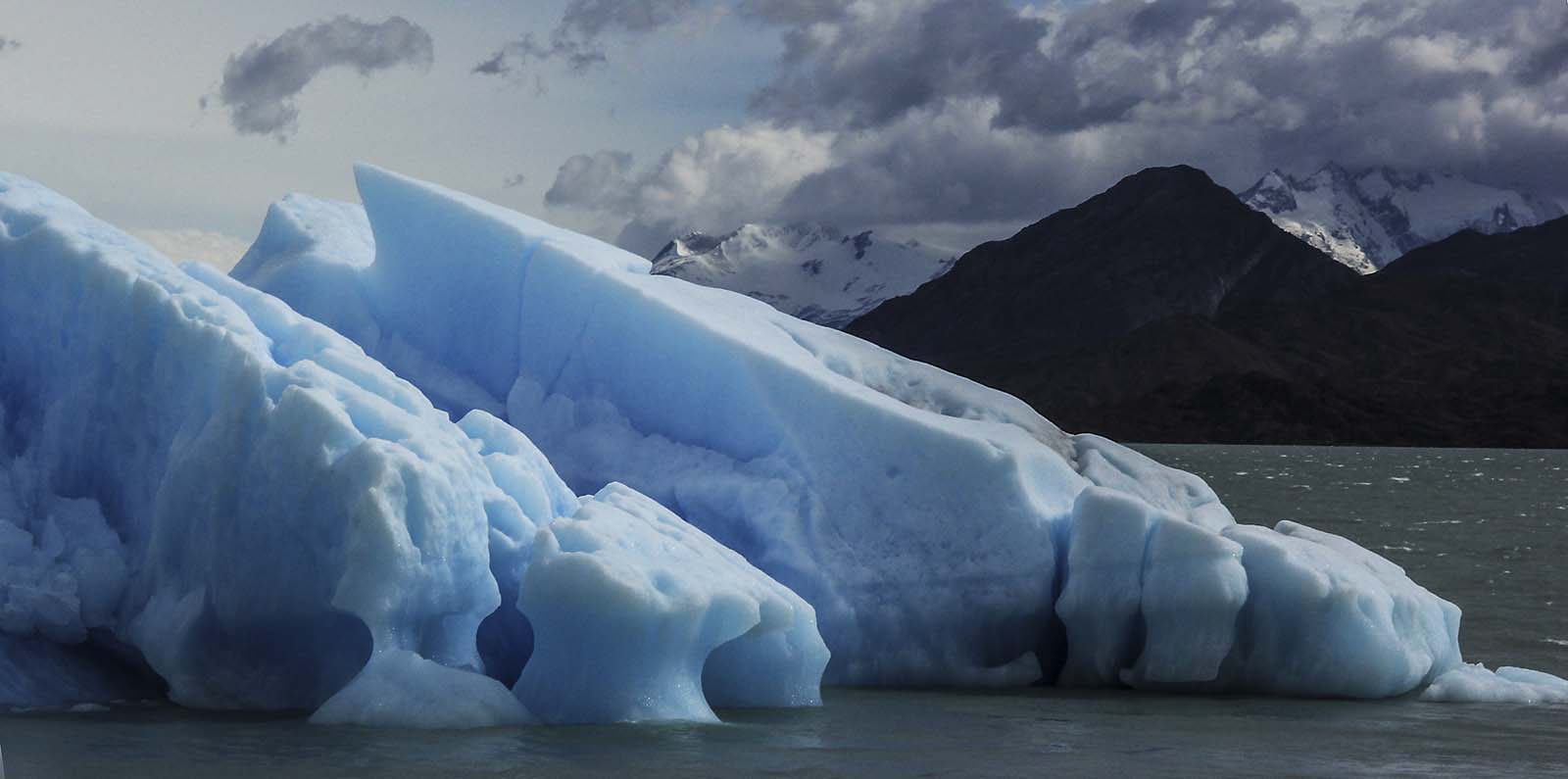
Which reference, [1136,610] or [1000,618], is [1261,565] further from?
[1000,618]

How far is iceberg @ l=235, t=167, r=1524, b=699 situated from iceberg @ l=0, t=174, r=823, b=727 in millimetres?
2349

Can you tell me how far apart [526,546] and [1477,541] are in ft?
103

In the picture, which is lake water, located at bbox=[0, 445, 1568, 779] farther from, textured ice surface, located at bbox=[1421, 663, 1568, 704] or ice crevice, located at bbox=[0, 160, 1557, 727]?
ice crevice, located at bbox=[0, 160, 1557, 727]

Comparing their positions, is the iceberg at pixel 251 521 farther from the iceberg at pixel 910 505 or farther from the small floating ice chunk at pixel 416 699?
the iceberg at pixel 910 505

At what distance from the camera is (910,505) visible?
17.2 meters

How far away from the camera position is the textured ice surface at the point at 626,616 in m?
13.2

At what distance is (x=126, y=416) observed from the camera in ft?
50.6

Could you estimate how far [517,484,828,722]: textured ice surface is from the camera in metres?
13.2

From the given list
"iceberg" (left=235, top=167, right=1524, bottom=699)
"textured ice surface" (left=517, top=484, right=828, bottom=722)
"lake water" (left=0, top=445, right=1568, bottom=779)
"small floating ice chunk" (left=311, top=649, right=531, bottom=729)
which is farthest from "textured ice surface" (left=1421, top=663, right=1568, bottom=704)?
"small floating ice chunk" (left=311, top=649, right=531, bottom=729)

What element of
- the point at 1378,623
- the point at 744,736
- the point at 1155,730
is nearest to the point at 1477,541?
the point at 1378,623

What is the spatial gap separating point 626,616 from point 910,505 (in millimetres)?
4817

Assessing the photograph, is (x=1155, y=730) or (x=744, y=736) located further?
(x=1155, y=730)

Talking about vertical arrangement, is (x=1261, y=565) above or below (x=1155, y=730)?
above

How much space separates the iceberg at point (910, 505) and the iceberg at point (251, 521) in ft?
7.71
